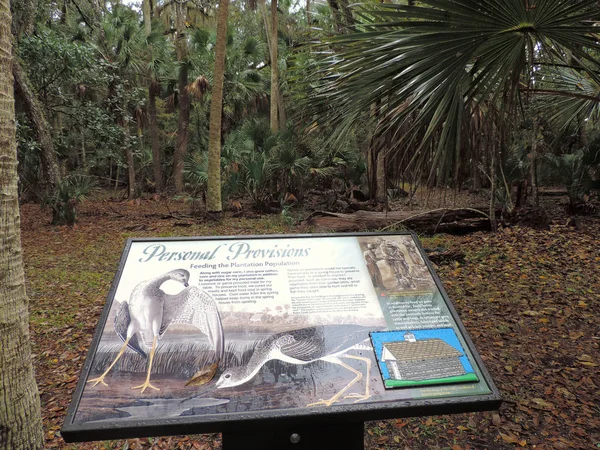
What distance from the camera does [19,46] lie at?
9742mm

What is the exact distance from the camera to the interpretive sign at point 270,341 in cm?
184

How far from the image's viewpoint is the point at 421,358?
2.04m

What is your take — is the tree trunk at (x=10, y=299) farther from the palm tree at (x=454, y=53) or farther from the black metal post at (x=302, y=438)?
the palm tree at (x=454, y=53)

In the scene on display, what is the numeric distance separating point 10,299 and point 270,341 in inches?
49.6

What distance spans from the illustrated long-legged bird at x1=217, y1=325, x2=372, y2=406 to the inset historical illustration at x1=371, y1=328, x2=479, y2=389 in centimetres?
9

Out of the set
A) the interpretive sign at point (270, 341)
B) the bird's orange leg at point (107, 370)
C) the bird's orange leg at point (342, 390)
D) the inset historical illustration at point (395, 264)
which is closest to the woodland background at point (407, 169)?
the inset historical illustration at point (395, 264)

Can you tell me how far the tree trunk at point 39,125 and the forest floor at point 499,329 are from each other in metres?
2.25

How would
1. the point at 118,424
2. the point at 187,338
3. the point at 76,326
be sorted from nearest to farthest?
the point at 118,424, the point at 187,338, the point at 76,326

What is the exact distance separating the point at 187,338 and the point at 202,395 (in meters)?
0.32

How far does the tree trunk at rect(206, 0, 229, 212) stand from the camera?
9922 mm

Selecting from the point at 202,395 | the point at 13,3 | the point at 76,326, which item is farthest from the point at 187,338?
the point at 13,3

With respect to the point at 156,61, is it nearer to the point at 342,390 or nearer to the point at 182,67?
the point at 182,67

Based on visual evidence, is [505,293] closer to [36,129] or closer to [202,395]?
[202,395]

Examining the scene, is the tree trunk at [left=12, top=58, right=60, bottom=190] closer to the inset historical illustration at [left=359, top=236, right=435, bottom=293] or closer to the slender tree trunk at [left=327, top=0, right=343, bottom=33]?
the slender tree trunk at [left=327, top=0, right=343, bottom=33]
